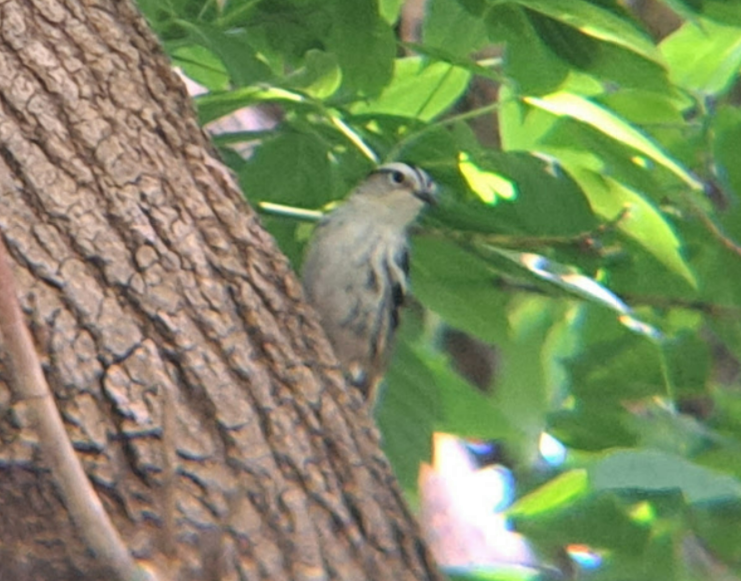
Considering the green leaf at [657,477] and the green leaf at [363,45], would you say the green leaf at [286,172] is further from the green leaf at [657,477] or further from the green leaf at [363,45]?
the green leaf at [657,477]

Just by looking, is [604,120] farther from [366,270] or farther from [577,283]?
[366,270]

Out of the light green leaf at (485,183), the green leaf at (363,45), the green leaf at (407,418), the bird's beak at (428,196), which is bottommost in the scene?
the green leaf at (407,418)

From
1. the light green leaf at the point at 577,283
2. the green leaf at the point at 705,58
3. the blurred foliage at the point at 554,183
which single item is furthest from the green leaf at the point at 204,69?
the green leaf at the point at 705,58

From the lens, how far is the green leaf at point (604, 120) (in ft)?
7.30

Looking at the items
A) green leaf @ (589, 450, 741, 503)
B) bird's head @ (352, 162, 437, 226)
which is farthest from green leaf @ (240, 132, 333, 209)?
green leaf @ (589, 450, 741, 503)

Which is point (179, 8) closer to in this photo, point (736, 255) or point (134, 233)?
point (134, 233)

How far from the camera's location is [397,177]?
8.52ft

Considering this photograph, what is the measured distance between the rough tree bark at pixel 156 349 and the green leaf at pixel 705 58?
33.7 inches

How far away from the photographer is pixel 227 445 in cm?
188

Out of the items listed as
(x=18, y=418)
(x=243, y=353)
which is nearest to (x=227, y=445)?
(x=243, y=353)

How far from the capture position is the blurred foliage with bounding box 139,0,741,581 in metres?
2.19

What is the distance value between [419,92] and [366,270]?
1.88 feet

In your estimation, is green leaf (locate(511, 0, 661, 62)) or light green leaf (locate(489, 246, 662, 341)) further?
light green leaf (locate(489, 246, 662, 341))

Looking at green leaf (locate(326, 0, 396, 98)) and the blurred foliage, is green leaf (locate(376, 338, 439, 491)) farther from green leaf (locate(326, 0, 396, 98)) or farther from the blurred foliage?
green leaf (locate(326, 0, 396, 98))
